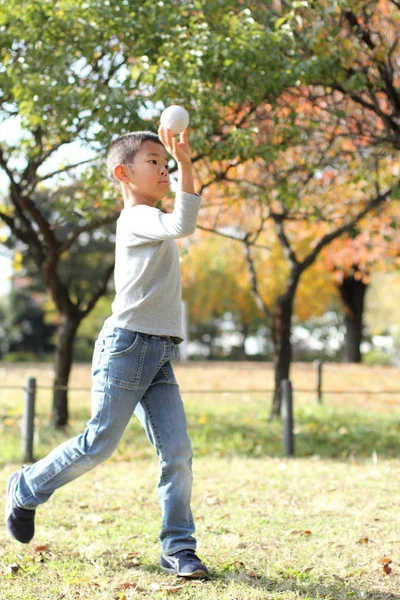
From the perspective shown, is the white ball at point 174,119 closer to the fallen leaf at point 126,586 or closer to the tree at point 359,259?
the fallen leaf at point 126,586

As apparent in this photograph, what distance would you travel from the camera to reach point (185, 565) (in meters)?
3.39

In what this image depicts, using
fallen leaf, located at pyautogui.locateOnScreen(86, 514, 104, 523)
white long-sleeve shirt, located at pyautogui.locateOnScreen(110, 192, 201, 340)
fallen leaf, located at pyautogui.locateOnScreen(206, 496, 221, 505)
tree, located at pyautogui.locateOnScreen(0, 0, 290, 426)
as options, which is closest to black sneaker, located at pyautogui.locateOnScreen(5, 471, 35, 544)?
white long-sleeve shirt, located at pyautogui.locateOnScreen(110, 192, 201, 340)

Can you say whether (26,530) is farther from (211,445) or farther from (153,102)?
(211,445)

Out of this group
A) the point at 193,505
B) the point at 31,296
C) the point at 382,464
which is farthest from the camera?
the point at 31,296

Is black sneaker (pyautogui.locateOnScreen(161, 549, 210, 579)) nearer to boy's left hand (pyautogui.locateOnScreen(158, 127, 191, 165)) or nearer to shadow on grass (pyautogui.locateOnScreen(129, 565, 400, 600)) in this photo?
shadow on grass (pyautogui.locateOnScreen(129, 565, 400, 600))

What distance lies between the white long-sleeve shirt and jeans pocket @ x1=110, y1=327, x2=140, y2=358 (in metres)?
0.03

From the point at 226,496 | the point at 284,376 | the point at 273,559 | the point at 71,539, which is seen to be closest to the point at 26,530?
the point at 71,539

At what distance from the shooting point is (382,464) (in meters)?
7.28

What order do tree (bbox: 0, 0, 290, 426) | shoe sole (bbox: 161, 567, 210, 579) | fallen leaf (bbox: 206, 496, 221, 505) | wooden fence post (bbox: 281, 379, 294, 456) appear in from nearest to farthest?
shoe sole (bbox: 161, 567, 210, 579)
fallen leaf (bbox: 206, 496, 221, 505)
tree (bbox: 0, 0, 290, 426)
wooden fence post (bbox: 281, 379, 294, 456)

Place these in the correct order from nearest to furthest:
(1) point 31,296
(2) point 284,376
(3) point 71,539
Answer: (3) point 71,539
(2) point 284,376
(1) point 31,296

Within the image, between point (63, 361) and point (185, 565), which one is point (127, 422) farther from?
point (63, 361)

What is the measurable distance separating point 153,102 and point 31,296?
29544 mm

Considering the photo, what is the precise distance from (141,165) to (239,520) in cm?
253

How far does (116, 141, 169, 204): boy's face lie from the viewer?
338 centimetres
